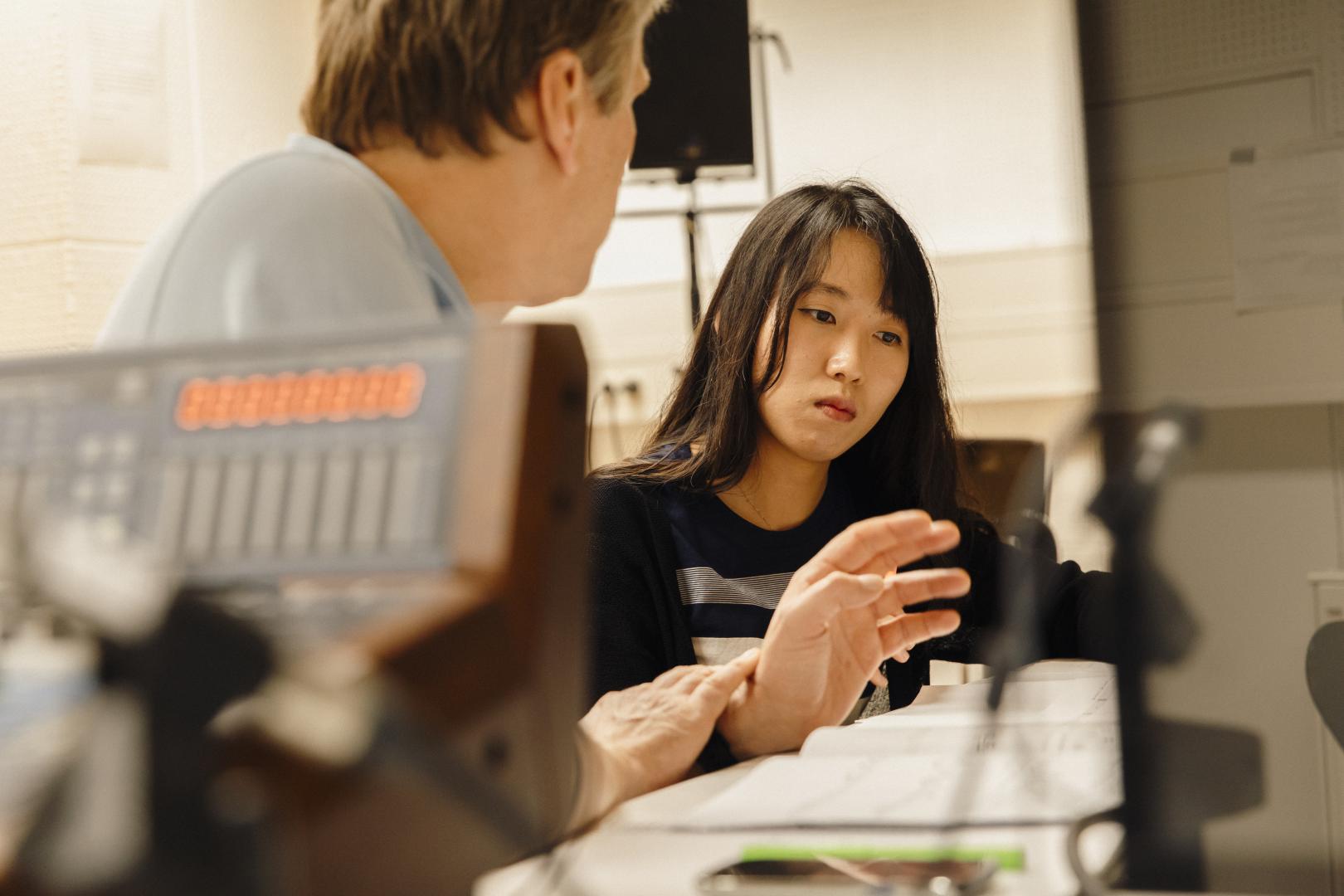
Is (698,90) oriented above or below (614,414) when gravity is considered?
above

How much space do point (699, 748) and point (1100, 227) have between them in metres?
0.54

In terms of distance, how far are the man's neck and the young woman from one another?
73 cm

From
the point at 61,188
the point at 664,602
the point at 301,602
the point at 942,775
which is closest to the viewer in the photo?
the point at 301,602

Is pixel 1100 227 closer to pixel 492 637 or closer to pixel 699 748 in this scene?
pixel 492 637

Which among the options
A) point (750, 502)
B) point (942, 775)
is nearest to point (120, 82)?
point (750, 502)

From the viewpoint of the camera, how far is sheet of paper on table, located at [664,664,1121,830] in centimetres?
62

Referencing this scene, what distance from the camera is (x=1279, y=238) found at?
1.48ft

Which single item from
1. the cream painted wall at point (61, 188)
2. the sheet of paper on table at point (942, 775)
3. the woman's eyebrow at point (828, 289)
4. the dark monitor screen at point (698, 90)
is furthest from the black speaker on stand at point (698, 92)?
the sheet of paper on table at point (942, 775)

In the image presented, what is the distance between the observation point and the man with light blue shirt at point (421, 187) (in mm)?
521

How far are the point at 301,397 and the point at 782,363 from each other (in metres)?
1.11

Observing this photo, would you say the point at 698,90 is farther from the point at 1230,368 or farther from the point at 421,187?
the point at 1230,368

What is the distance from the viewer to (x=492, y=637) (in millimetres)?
356

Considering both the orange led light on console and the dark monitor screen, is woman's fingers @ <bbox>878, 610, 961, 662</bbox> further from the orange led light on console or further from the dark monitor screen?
the dark monitor screen

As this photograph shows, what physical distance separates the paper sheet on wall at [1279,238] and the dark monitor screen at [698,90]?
8.28 feet
